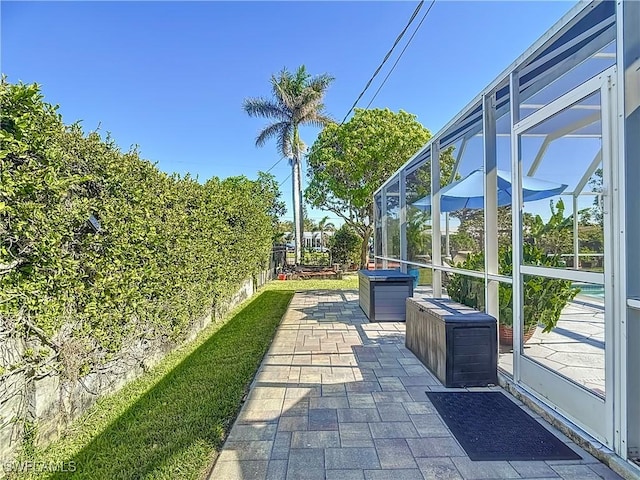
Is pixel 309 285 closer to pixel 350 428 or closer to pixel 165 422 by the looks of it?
pixel 165 422

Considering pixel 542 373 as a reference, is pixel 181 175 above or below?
above

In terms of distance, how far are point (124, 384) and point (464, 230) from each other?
428 cm

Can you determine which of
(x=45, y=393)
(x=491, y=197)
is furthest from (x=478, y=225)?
(x=45, y=393)

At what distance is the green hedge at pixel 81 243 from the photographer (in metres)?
2.05

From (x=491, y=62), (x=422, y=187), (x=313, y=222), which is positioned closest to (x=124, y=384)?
(x=422, y=187)

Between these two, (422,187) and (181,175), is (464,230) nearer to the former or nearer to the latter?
(422,187)

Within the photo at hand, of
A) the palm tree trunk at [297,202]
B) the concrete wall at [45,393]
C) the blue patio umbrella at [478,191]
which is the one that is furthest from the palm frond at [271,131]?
the concrete wall at [45,393]

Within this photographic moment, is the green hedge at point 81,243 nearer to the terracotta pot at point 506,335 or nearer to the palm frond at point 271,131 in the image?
the terracotta pot at point 506,335

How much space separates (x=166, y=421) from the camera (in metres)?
2.85

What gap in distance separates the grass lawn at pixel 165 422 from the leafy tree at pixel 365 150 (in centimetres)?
905

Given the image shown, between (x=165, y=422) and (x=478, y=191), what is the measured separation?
393 centimetres

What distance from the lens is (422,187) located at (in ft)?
21.5

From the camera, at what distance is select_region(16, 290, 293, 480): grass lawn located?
2.26m

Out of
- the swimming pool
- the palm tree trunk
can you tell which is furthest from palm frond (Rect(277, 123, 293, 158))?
the swimming pool
